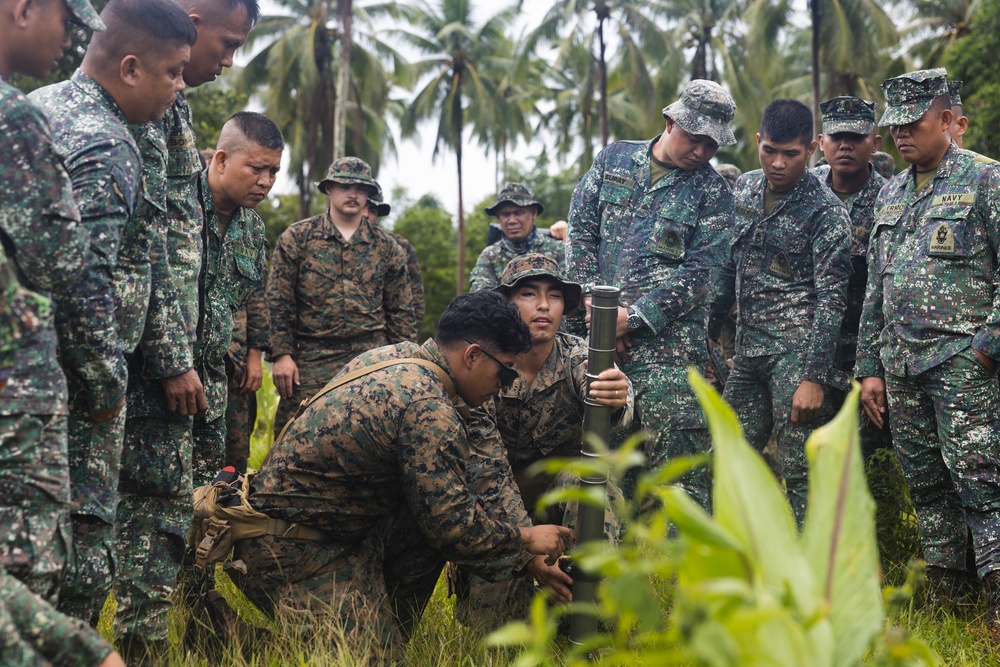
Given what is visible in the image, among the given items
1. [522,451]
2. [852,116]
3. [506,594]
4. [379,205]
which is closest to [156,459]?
[506,594]

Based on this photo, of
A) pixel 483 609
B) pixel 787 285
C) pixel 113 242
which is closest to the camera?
pixel 113 242

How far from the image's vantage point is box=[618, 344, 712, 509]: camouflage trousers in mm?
4918

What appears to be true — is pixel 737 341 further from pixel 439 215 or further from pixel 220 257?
pixel 439 215

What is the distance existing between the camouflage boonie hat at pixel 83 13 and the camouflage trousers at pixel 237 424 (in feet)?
10.4

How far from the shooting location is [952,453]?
4.27 meters

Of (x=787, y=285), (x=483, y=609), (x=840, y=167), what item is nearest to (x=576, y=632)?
(x=483, y=609)

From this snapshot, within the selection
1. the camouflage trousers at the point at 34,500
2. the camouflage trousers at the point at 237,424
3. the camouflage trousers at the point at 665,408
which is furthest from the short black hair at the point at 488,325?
the camouflage trousers at the point at 237,424

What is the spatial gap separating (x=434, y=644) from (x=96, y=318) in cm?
186

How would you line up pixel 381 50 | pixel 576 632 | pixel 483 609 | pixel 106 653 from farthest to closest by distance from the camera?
pixel 381 50
pixel 483 609
pixel 576 632
pixel 106 653

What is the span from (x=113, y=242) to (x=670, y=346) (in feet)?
9.66

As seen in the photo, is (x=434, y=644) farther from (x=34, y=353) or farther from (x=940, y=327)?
(x=940, y=327)

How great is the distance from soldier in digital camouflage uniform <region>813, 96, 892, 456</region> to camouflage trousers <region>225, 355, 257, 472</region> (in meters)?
3.41

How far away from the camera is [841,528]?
1.53m

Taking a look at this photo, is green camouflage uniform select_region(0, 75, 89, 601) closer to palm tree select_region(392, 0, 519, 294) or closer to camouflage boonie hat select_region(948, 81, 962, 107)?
camouflage boonie hat select_region(948, 81, 962, 107)
